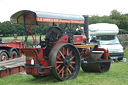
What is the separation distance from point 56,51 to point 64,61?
2.01 ft

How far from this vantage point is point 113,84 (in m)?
6.31

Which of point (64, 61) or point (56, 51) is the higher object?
point (56, 51)

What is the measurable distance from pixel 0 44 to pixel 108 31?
6.66 metres

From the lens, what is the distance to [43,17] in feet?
21.2

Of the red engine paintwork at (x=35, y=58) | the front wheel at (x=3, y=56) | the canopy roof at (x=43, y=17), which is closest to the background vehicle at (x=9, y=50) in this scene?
the front wheel at (x=3, y=56)

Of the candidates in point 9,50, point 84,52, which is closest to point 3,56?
point 9,50

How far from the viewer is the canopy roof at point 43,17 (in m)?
6.42

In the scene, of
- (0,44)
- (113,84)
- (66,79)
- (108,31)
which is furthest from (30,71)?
(108,31)

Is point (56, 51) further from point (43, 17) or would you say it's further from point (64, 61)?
point (43, 17)

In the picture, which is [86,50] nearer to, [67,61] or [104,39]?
[67,61]

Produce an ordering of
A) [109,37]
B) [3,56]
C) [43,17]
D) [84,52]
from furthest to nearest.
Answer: [109,37]
[3,56]
[84,52]
[43,17]

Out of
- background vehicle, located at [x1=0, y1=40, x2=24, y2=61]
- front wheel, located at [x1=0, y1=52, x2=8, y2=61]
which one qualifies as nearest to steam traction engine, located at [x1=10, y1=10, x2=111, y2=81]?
front wheel, located at [x1=0, y1=52, x2=8, y2=61]

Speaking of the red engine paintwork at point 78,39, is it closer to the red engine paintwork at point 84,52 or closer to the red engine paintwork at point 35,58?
the red engine paintwork at point 84,52

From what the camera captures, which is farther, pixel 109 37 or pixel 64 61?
pixel 109 37
